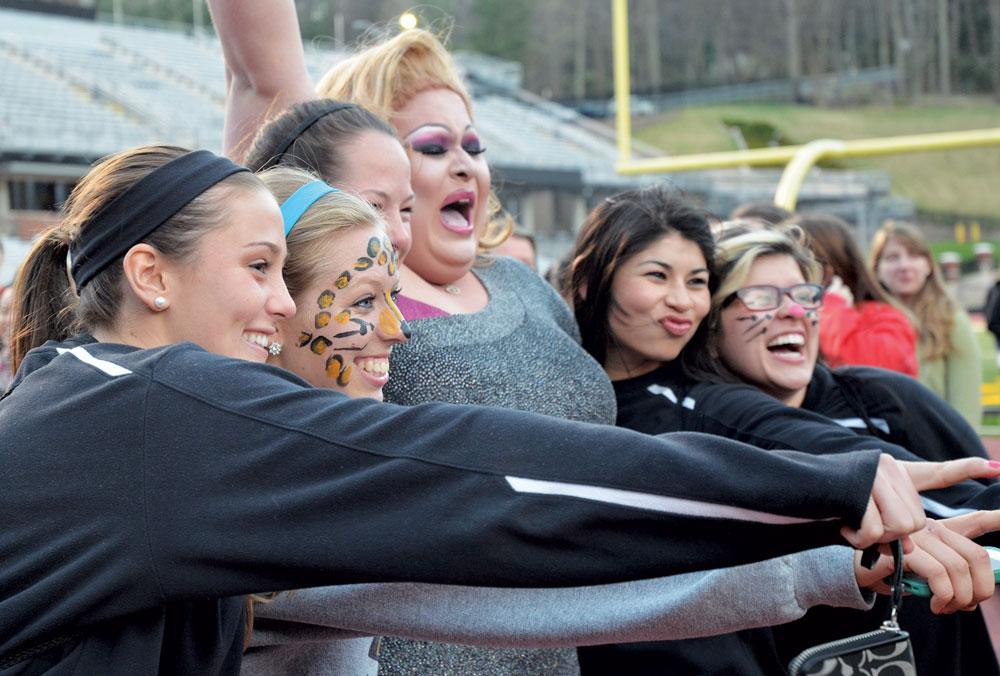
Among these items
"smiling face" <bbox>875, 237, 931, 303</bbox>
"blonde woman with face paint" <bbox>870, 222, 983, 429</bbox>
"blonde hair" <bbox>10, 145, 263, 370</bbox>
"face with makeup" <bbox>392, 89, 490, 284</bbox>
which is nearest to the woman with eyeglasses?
"face with makeup" <bbox>392, 89, 490, 284</bbox>

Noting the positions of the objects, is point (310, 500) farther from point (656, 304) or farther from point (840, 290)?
point (840, 290)

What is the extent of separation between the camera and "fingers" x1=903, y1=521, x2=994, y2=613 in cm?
128

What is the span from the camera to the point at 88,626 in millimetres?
1124

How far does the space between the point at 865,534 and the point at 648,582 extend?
40 cm

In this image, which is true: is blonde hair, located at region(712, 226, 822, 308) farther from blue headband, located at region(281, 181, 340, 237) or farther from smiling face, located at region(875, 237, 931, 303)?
smiling face, located at region(875, 237, 931, 303)

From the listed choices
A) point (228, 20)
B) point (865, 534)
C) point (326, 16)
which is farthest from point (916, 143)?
point (326, 16)

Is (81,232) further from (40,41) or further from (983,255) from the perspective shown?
(40,41)

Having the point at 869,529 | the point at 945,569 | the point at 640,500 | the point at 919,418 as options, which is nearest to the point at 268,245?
the point at 640,500

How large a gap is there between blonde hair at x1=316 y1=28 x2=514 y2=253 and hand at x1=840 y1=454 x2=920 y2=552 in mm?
1255

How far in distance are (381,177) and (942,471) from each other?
0.97 meters

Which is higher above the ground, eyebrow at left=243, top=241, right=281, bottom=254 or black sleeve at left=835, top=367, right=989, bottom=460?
eyebrow at left=243, top=241, right=281, bottom=254

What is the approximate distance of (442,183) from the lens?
210 cm

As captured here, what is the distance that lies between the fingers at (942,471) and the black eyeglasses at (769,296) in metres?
1.15

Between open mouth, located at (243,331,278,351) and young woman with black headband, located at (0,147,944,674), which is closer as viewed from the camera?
young woman with black headband, located at (0,147,944,674)
